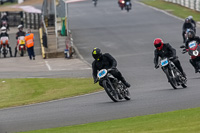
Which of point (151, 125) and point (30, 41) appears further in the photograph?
point (30, 41)

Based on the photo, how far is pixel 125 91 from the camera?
15.7m

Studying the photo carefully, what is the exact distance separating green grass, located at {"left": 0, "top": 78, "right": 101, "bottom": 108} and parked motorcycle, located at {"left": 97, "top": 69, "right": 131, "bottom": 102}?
3.56 m

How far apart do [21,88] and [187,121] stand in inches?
496

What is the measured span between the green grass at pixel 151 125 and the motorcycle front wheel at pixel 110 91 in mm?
2489

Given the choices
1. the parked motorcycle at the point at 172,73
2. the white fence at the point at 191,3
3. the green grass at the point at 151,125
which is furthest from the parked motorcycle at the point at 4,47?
the green grass at the point at 151,125

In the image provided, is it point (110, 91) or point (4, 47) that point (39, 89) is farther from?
point (4, 47)

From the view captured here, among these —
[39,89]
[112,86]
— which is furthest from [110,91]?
[39,89]

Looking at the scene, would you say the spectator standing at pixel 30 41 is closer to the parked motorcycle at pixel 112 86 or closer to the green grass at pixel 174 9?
the green grass at pixel 174 9

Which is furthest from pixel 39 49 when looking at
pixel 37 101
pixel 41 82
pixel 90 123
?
pixel 90 123

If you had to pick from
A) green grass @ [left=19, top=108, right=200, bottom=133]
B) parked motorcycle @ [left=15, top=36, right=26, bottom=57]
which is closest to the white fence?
parked motorcycle @ [left=15, top=36, right=26, bottom=57]

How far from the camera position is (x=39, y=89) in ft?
72.0

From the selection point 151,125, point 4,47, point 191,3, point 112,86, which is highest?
point 151,125

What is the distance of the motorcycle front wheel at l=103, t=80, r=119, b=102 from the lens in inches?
581

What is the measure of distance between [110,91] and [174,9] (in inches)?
1509
